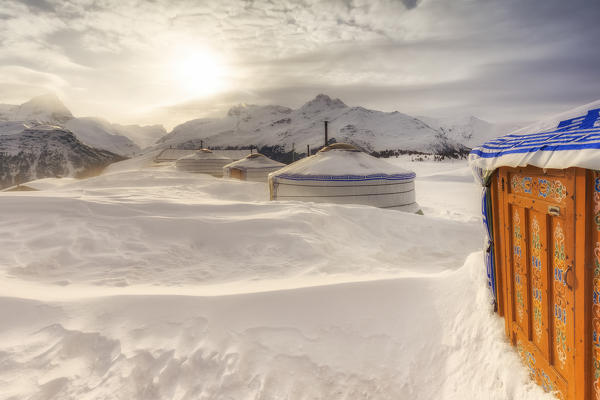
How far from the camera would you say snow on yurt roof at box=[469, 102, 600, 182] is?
1.37 metres

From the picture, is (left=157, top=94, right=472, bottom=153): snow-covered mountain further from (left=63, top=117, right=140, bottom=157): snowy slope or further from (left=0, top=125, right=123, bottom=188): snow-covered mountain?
(left=0, top=125, right=123, bottom=188): snow-covered mountain

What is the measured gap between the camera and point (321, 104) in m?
172

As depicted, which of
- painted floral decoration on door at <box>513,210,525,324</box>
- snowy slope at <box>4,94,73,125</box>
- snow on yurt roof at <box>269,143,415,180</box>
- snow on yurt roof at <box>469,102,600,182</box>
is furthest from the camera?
snowy slope at <box>4,94,73,125</box>

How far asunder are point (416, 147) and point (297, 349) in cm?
10298

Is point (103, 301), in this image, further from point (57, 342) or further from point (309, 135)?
point (309, 135)

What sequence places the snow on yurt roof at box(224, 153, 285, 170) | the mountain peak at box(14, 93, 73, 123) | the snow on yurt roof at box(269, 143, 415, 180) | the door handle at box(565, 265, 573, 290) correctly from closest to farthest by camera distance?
the door handle at box(565, 265, 573, 290) → the snow on yurt roof at box(269, 143, 415, 180) → the snow on yurt roof at box(224, 153, 285, 170) → the mountain peak at box(14, 93, 73, 123)

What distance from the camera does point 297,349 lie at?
265 cm

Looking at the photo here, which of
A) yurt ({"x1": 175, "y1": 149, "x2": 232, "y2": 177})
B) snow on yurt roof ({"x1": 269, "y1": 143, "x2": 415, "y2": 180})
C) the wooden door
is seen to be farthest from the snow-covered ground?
yurt ({"x1": 175, "y1": 149, "x2": 232, "y2": 177})

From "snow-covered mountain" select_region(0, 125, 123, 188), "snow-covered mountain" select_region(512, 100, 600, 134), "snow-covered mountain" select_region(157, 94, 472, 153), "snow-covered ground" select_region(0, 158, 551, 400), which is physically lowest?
"snow-covered ground" select_region(0, 158, 551, 400)

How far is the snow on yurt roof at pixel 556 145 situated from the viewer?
137 centimetres

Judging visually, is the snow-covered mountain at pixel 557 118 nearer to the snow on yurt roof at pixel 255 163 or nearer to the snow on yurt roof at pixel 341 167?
the snow on yurt roof at pixel 341 167

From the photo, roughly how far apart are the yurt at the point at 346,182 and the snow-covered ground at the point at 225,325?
6.08 meters

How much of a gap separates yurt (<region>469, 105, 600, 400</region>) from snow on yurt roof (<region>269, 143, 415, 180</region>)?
864 centimetres

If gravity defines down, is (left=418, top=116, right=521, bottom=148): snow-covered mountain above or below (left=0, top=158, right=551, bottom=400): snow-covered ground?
above
